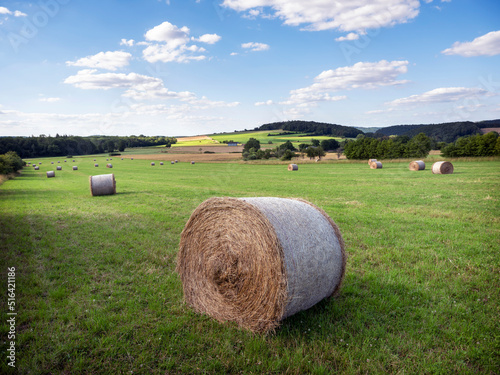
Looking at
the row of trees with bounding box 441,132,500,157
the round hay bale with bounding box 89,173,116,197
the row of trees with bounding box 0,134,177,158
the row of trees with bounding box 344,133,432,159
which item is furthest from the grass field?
the row of trees with bounding box 0,134,177,158

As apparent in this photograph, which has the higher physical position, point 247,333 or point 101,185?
point 101,185

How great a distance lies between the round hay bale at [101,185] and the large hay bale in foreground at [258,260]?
15.7m

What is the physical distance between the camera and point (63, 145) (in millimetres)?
102312

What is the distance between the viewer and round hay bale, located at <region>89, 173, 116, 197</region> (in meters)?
19.5

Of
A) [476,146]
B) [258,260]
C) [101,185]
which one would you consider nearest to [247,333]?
[258,260]

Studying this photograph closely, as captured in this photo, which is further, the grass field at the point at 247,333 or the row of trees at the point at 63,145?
the row of trees at the point at 63,145

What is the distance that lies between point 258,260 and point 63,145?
11600cm

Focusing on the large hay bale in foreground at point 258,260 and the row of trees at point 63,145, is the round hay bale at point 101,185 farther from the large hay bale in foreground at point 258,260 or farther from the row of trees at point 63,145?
the row of trees at point 63,145

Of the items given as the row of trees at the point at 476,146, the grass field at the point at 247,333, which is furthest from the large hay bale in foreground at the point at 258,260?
the row of trees at the point at 476,146

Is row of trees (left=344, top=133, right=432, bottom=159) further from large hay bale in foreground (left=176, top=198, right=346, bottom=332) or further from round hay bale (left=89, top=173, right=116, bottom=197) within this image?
large hay bale in foreground (left=176, top=198, right=346, bottom=332)

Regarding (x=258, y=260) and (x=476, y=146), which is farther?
(x=476, y=146)

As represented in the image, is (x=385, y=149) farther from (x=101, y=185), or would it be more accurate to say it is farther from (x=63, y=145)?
(x=63, y=145)

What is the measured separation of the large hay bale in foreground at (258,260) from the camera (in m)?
4.65

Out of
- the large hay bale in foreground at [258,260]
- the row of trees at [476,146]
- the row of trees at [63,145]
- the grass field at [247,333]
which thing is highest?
the row of trees at [63,145]
